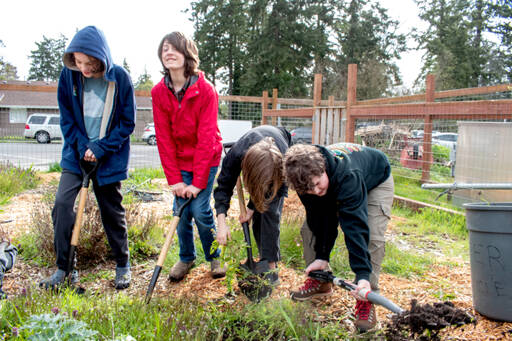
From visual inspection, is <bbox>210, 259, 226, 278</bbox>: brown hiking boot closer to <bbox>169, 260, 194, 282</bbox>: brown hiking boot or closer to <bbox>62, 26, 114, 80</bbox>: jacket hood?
<bbox>169, 260, 194, 282</bbox>: brown hiking boot

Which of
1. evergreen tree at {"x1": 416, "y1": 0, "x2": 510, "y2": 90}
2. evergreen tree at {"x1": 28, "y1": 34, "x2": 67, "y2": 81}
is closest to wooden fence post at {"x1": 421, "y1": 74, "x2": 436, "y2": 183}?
evergreen tree at {"x1": 416, "y1": 0, "x2": 510, "y2": 90}

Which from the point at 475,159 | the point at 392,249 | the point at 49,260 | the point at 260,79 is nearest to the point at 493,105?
the point at 475,159

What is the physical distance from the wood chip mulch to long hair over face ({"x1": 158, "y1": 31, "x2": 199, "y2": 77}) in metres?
1.66

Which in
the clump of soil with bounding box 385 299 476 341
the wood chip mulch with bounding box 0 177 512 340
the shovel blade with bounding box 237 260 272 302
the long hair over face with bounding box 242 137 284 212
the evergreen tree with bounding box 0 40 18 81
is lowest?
the wood chip mulch with bounding box 0 177 512 340

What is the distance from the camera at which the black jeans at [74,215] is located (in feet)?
9.62

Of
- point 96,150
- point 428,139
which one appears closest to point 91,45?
point 96,150

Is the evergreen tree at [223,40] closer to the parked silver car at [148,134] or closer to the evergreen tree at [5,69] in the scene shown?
the parked silver car at [148,134]

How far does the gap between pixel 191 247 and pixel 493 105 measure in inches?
145

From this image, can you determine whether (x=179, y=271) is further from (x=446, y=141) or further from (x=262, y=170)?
(x=446, y=141)

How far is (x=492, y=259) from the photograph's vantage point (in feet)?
8.82

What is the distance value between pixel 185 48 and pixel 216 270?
1773 millimetres

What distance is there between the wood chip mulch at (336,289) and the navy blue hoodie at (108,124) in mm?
894

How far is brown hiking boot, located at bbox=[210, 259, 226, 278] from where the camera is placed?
131 inches

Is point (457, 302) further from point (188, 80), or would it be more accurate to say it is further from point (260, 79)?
point (260, 79)
